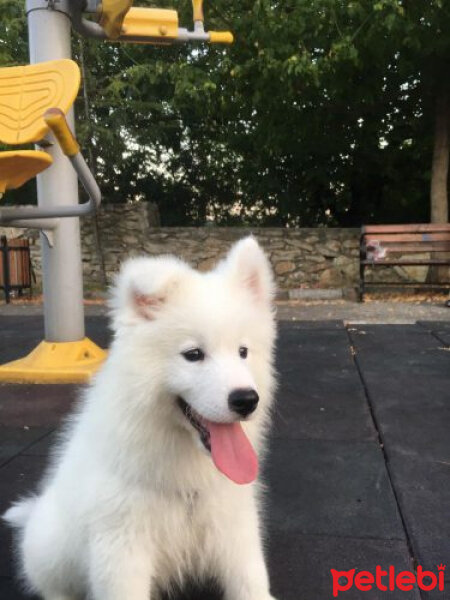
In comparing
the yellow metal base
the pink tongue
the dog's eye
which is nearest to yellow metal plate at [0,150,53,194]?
the yellow metal base

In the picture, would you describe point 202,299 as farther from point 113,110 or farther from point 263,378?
point 113,110

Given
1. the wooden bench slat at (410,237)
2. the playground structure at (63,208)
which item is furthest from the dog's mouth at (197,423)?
the wooden bench slat at (410,237)

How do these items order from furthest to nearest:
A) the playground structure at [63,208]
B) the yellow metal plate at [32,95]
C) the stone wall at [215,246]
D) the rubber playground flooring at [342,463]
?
the stone wall at [215,246]
the playground structure at [63,208]
the yellow metal plate at [32,95]
the rubber playground flooring at [342,463]

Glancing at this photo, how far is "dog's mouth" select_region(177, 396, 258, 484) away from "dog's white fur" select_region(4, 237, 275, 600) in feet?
0.10

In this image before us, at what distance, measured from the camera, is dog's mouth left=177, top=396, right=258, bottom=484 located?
1.61m

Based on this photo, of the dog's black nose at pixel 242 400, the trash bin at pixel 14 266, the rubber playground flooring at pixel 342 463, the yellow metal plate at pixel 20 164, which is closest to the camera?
the dog's black nose at pixel 242 400

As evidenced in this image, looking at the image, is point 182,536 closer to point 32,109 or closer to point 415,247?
point 32,109

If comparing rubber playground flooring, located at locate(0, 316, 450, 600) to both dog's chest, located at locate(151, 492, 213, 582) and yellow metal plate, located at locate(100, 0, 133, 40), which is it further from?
yellow metal plate, located at locate(100, 0, 133, 40)

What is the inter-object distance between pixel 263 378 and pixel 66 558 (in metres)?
0.81

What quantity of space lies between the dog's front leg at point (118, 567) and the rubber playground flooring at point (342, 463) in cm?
39

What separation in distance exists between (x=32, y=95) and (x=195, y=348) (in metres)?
2.79

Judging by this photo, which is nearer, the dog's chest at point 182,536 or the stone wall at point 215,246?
the dog's chest at point 182,536

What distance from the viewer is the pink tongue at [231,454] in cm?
161

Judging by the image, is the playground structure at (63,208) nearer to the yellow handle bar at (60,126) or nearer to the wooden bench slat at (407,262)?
the yellow handle bar at (60,126)
